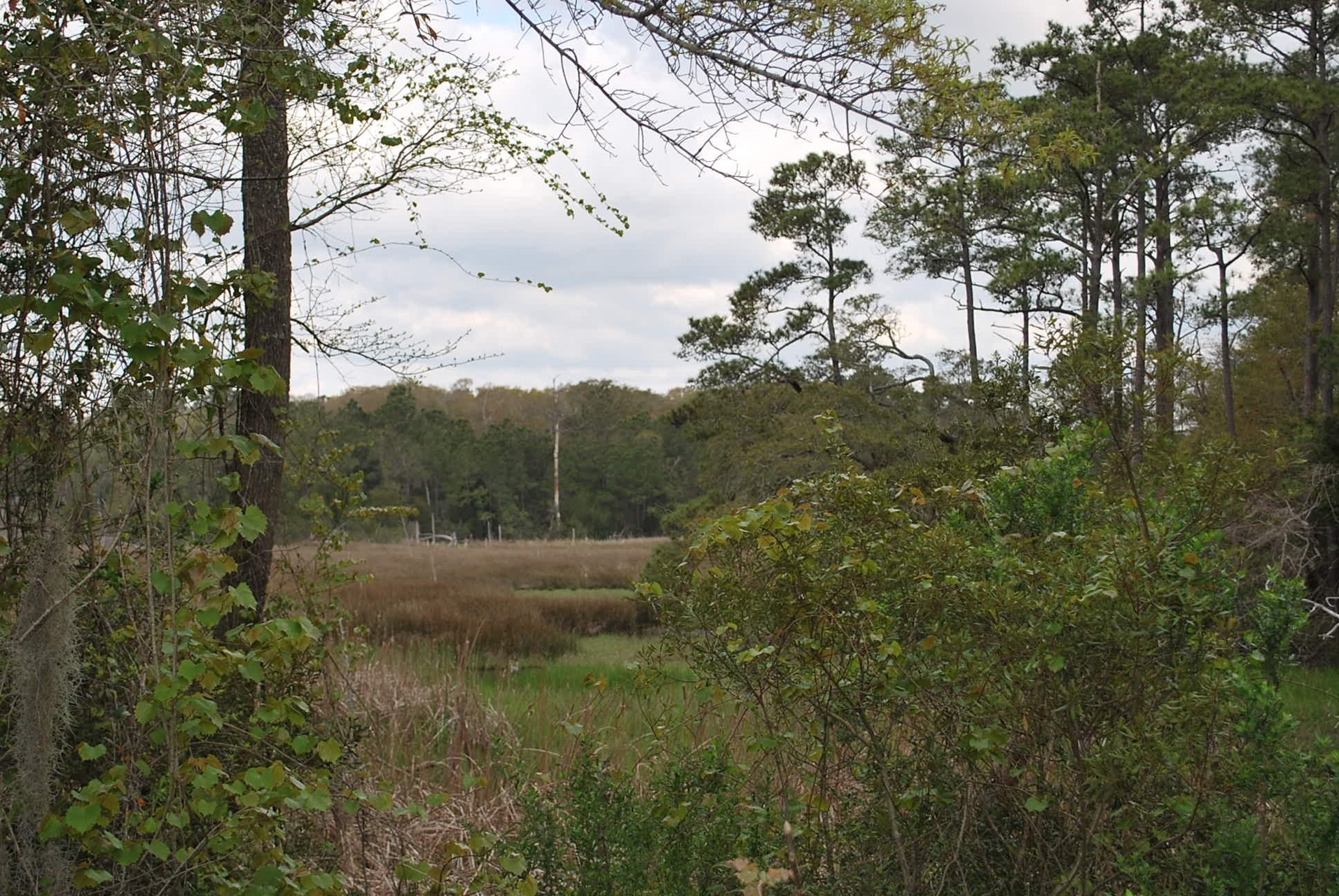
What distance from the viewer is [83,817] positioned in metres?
2.14

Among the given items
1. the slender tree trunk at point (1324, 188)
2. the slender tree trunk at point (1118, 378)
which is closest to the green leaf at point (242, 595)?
the slender tree trunk at point (1118, 378)

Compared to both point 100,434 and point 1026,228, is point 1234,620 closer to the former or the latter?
point 100,434

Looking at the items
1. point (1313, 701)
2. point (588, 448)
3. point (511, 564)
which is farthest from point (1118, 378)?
point (588, 448)

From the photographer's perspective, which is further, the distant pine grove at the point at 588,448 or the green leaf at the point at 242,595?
the distant pine grove at the point at 588,448

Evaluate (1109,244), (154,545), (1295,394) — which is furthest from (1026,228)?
(154,545)

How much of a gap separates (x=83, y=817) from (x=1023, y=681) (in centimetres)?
→ 204

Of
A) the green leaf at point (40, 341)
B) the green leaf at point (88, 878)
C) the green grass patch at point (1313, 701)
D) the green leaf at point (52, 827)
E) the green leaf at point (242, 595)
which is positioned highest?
the green leaf at point (40, 341)

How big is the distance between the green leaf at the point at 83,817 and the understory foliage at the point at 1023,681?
1.40 meters

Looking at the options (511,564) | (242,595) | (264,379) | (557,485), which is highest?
(557,485)

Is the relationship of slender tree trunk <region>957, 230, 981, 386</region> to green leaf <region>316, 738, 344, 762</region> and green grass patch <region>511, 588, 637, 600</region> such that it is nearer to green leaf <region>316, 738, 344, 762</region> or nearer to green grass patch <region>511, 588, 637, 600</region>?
green grass patch <region>511, 588, 637, 600</region>

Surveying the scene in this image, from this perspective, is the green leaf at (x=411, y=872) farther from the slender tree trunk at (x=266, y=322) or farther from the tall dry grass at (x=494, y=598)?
the tall dry grass at (x=494, y=598)

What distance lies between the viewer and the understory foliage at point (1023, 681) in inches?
98.6

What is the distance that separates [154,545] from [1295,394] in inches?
985

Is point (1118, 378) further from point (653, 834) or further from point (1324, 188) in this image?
point (1324, 188)
